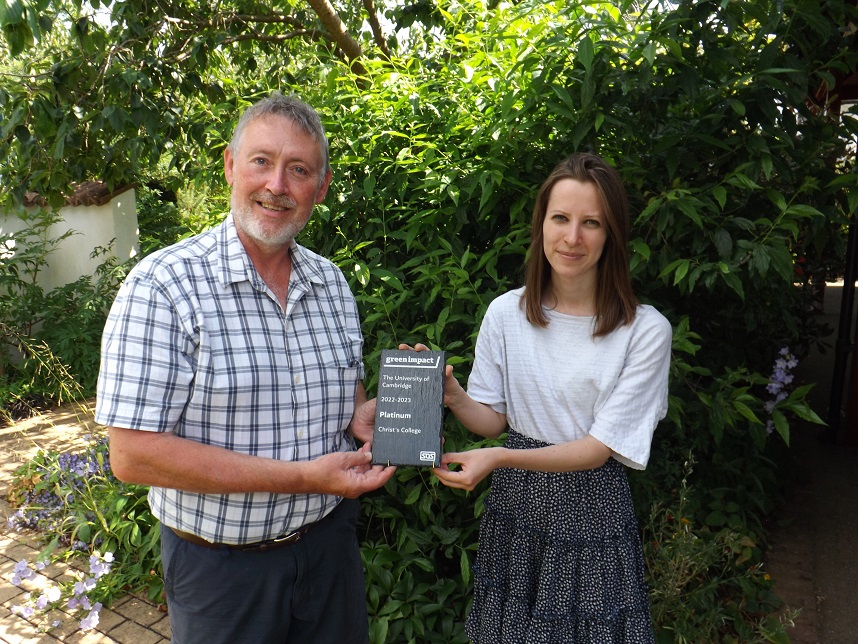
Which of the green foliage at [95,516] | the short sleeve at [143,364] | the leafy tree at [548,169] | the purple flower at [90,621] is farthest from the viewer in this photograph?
the green foliage at [95,516]

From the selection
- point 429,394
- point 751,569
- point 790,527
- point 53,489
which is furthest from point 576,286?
point 53,489

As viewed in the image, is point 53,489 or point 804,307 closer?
point 53,489

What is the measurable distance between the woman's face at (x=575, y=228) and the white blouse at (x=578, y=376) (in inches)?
6.6

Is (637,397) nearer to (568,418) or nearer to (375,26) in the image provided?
(568,418)

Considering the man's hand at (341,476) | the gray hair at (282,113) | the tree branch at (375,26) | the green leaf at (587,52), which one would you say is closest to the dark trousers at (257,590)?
the man's hand at (341,476)

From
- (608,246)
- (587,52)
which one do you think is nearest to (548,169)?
(587,52)

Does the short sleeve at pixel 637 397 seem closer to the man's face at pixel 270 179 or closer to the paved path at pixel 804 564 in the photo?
the man's face at pixel 270 179

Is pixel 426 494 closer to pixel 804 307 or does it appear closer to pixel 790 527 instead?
pixel 790 527

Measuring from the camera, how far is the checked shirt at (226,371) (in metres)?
1.54

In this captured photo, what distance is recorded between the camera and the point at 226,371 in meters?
1.64

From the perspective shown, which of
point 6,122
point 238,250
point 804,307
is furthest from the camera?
point 804,307

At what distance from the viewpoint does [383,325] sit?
299cm

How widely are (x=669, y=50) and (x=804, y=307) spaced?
3.17 metres

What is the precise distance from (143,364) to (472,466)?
2.76 feet
